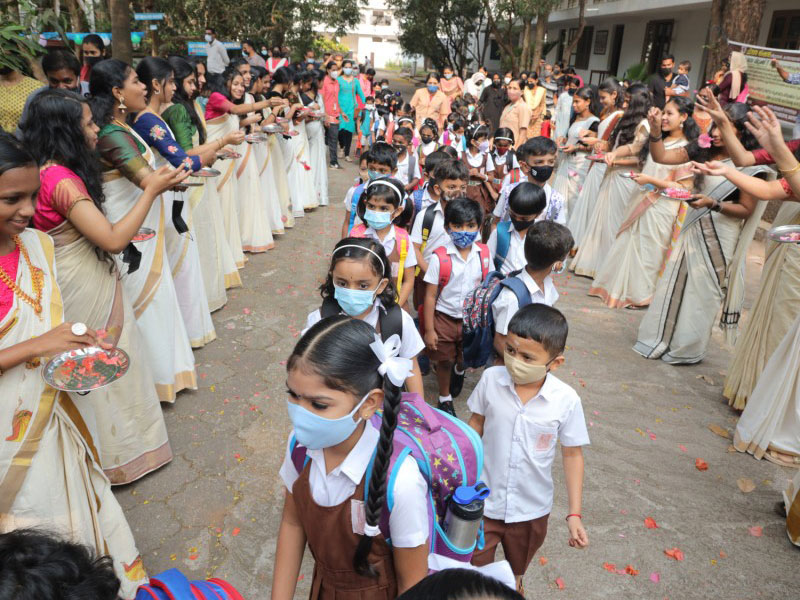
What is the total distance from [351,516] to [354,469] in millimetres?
118

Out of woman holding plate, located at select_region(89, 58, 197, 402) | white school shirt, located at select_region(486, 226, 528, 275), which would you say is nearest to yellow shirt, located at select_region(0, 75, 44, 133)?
woman holding plate, located at select_region(89, 58, 197, 402)

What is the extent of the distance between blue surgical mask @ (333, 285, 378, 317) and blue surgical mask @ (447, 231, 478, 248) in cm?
118

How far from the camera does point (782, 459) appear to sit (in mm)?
3631

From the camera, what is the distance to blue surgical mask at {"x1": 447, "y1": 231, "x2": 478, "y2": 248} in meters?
3.63

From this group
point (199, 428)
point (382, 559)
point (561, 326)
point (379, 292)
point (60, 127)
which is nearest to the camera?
point (382, 559)

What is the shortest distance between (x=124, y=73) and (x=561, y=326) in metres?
2.76

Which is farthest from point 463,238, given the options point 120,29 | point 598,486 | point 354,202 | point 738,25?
point 738,25

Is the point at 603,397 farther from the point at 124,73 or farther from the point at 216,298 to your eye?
the point at 124,73

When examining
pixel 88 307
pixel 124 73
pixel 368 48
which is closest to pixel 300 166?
pixel 124 73

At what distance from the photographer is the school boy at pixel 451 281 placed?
3625mm

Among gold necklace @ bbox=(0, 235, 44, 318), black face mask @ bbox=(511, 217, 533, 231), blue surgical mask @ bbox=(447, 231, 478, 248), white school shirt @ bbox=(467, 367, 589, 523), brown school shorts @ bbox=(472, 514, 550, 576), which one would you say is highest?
gold necklace @ bbox=(0, 235, 44, 318)

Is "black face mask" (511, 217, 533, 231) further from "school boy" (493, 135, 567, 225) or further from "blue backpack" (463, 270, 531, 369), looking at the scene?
"school boy" (493, 135, 567, 225)

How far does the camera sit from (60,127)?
2.44 metres

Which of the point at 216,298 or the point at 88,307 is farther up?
the point at 88,307
